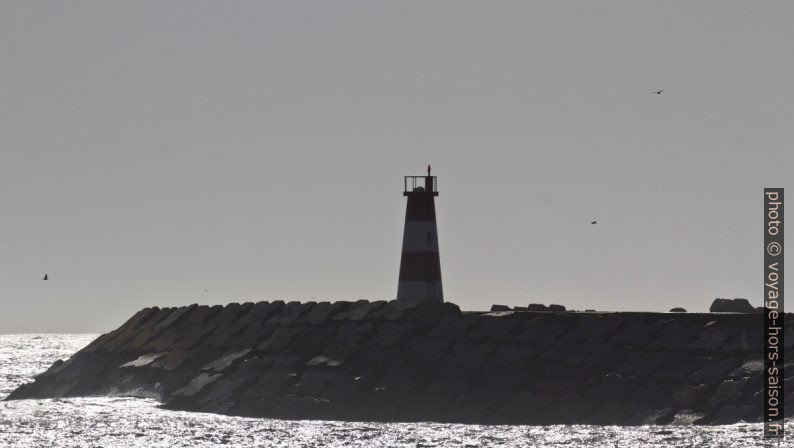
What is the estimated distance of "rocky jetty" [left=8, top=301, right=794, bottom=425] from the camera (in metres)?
24.6

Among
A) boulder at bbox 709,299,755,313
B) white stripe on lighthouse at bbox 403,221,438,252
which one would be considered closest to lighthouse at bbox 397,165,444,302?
white stripe on lighthouse at bbox 403,221,438,252

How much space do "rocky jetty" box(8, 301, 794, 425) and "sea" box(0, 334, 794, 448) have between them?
569 millimetres

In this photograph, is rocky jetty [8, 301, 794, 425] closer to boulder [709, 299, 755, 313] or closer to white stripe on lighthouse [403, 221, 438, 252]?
boulder [709, 299, 755, 313]

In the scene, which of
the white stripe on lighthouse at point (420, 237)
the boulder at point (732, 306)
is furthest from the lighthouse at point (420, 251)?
the boulder at point (732, 306)

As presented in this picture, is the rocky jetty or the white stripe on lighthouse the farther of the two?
the white stripe on lighthouse

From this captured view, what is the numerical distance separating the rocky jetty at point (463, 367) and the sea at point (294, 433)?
1.87 feet

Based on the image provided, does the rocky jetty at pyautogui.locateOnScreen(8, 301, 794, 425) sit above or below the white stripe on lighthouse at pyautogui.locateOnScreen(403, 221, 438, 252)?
below

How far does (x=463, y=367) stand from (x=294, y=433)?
3710mm

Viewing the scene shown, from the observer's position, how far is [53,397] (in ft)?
108

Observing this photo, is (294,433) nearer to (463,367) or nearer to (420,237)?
(463,367)

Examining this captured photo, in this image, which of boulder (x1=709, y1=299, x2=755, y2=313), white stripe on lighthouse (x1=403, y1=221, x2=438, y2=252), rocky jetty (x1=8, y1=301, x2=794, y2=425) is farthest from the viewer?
white stripe on lighthouse (x1=403, y1=221, x2=438, y2=252)

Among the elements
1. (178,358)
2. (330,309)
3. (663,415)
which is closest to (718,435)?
(663,415)

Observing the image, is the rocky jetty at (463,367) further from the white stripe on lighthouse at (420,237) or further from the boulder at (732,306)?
the white stripe on lighthouse at (420,237)

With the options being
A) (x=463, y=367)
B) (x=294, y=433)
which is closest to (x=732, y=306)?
(x=463, y=367)
